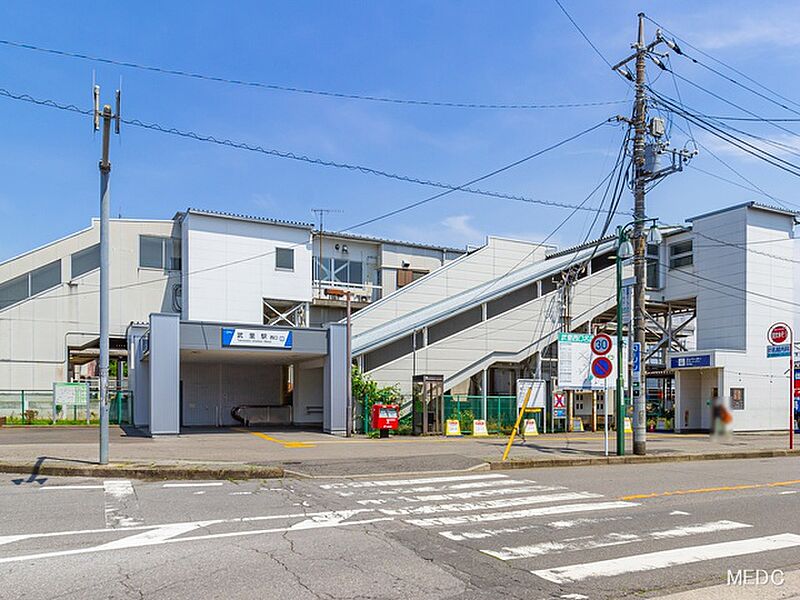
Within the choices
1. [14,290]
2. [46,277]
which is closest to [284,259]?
[46,277]

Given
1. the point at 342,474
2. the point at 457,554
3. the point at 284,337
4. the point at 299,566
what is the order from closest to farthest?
the point at 299,566, the point at 457,554, the point at 342,474, the point at 284,337

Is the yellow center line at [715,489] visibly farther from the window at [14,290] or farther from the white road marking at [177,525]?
the window at [14,290]

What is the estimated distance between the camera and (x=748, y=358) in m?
33.7

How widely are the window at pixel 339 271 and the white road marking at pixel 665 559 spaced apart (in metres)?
33.1

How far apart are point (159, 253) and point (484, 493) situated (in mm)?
28044

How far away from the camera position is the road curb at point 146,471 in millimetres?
14375

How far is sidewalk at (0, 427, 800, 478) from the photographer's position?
48.9ft

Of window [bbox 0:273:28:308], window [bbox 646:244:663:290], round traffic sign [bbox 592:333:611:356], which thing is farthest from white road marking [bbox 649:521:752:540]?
window [bbox 0:273:28:308]

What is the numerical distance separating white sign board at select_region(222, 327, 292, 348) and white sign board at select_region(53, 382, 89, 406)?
10413 mm

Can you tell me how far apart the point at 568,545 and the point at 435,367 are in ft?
74.4

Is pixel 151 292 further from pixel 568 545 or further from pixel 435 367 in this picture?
pixel 568 545

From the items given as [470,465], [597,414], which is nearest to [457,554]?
[470,465]

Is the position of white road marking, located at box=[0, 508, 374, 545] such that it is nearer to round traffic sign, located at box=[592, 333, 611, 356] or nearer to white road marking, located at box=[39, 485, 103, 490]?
white road marking, located at box=[39, 485, 103, 490]

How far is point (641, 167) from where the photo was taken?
20328 mm
